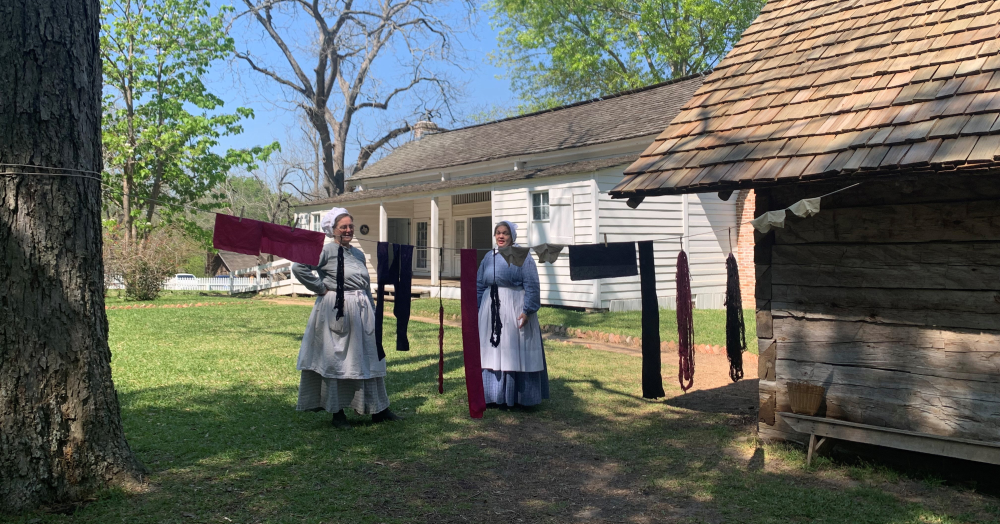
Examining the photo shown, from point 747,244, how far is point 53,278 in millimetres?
16048

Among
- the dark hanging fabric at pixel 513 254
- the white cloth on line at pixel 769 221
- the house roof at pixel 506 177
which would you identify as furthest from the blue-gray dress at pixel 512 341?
the house roof at pixel 506 177

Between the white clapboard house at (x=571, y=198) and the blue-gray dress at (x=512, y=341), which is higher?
the white clapboard house at (x=571, y=198)

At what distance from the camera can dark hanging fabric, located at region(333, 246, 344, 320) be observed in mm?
6086

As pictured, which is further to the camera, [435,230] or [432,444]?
[435,230]

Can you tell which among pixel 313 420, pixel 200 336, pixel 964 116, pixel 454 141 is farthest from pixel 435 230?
pixel 964 116

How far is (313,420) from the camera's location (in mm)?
6684

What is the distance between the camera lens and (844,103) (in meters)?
5.52

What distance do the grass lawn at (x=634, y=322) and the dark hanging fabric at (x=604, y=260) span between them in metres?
5.04

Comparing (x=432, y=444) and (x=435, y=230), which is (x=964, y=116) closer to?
(x=432, y=444)

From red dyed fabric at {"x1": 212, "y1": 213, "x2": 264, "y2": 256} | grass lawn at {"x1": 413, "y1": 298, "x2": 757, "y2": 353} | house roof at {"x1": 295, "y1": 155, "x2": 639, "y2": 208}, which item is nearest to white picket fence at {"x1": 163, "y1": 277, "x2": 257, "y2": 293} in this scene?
house roof at {"x1": 295, "y1": 155, "x2": 639, "y2": 208}

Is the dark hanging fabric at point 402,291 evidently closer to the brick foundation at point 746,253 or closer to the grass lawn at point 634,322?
the grass lawn at point 634,322

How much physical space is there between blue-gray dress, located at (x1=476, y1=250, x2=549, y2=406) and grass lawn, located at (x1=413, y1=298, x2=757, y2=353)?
17.5ft

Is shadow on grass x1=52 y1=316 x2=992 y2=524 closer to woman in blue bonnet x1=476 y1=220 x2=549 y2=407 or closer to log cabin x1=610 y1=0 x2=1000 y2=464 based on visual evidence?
woman in blue bonnet x1=476 y1=220 x2=549 y2=407

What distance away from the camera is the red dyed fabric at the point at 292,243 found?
5.88 m
